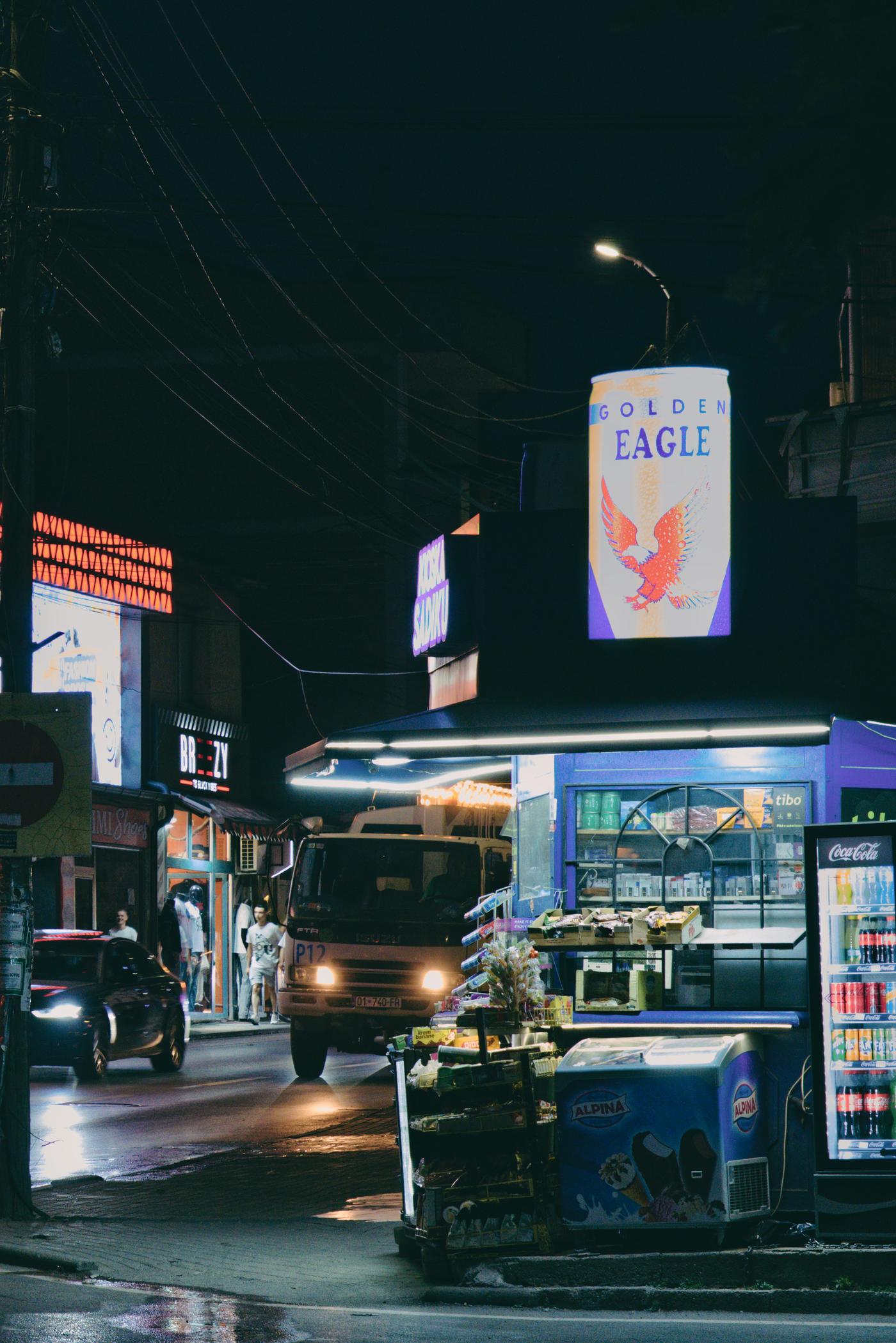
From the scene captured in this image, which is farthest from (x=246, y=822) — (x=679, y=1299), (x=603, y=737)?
(x=679, y=1299)

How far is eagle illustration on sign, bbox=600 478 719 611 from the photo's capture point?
1328cm

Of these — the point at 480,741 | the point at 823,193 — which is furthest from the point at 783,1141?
the point at 823,193

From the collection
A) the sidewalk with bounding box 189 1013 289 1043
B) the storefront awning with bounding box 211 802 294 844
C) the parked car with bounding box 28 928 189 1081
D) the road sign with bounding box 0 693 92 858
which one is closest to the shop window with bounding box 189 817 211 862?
the storefront awning with bounding box 211 802 294 844

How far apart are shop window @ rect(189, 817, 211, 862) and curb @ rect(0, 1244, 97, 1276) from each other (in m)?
28.0

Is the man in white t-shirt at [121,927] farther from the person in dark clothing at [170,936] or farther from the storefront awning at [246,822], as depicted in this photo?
the storefront awning at [246,822]

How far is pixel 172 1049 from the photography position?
23656 mm

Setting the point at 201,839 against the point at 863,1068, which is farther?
the point at 201,839

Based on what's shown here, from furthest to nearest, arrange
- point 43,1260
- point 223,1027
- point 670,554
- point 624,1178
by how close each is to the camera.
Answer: point 223,1027 → point 670,554 → point 43,1260 → point 624,1178

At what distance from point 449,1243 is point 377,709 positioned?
3905 cm

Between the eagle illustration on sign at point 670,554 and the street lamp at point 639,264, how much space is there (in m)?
A: 8.99

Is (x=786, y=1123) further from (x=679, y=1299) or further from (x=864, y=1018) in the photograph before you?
(x=679, y=1299)

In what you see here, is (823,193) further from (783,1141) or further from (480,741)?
(480,741)

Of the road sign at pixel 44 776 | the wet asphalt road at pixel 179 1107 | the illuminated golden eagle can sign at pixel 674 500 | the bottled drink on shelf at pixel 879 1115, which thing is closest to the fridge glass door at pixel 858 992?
the bottled drink on shelf at pixel 879 1115

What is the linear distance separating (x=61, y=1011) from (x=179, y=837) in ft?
55.0
